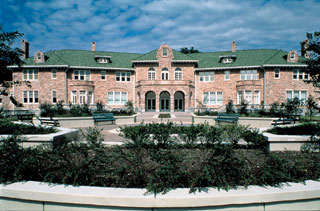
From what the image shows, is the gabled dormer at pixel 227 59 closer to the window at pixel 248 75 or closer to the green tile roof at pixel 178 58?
the green tile roof at pixel 178 58

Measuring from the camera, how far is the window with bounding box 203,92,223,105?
1318 inches

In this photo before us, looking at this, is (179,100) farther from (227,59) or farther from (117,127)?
(117,127)

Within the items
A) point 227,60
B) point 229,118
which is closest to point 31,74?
point 229,118

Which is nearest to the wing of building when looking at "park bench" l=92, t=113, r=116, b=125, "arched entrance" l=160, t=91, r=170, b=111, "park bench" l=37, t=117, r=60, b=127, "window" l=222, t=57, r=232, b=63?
"arched entrance" l=160, t=91, r=170, b=111

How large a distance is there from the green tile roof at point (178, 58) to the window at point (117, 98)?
17.1ft

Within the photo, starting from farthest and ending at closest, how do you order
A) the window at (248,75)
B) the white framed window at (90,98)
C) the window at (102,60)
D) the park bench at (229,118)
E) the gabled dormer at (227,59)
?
the window at (102,60) → the gabled dormer at (227,59) → the white framed window at (90,98) → the window at (248,75) → the park bench at (229,118)

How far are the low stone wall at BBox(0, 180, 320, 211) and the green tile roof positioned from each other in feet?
104

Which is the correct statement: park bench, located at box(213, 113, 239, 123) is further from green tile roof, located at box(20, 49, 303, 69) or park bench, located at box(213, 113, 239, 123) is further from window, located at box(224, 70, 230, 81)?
green tile roof, located at box(20, 49, 303, 69)

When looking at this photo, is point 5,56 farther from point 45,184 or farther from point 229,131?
point 229,131

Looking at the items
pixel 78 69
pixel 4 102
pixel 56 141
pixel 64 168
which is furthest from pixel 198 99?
pixel 4 102

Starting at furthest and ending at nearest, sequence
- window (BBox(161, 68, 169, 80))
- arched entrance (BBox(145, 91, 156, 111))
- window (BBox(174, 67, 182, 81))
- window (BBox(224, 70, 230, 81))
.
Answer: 1. arched entrance (BBox(145, 91, 156, 111))
2. window (BBox(174, 67, 182, 81))
3. window (BBox(161, 68, 169, 80))
4. window (BBox(224, 70, 230, 81))

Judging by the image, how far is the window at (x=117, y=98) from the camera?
33750 mm

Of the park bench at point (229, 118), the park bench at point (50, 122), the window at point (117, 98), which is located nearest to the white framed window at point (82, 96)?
the window at point (117, 98)

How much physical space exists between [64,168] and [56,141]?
328cm
